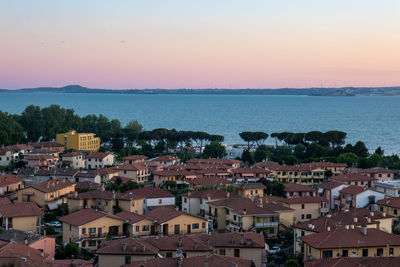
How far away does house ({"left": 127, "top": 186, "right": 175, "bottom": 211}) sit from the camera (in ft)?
132

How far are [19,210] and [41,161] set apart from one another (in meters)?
26.3

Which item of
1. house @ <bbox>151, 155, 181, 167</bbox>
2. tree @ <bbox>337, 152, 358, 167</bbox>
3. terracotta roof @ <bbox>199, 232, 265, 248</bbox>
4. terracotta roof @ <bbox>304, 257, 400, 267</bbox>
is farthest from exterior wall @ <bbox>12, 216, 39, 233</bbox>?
tree @ <bbox>337, 152, 358, 167</bbox>

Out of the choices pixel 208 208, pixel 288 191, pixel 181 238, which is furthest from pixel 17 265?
pixel 288 191

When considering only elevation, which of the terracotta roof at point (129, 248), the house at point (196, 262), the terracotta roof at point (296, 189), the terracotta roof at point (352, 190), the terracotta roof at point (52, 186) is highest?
the house at point (196, 262)

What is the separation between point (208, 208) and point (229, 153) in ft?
138

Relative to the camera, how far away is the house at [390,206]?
36575mm

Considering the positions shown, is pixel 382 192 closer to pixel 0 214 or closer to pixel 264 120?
pixel 0 214

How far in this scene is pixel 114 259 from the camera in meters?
24.4

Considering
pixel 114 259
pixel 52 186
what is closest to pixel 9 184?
pixel 52 186

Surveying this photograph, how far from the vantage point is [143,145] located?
77188 millimetres

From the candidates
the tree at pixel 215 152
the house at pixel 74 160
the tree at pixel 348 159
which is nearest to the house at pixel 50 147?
the house at pixel 74 160

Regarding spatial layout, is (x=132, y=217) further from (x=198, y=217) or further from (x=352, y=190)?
(x=352, y=190)

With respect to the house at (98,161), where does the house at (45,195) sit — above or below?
above

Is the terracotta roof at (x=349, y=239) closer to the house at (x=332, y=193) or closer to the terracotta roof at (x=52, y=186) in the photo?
the house at (x=332, y=193)
